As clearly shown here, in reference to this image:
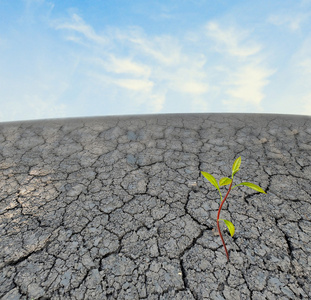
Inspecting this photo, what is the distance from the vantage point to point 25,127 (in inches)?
119

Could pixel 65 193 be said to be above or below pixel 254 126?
below

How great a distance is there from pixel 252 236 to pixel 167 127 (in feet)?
6.13

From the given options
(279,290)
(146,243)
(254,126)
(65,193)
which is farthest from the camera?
(254,126)

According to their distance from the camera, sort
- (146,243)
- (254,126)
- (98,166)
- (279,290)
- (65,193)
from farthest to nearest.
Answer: (254,126) → (98,166) → (65,193) → (146,243) → (279,290)

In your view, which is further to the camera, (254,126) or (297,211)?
(254,126)

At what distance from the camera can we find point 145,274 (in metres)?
1.10

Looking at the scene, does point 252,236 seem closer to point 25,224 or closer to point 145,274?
point 145,274

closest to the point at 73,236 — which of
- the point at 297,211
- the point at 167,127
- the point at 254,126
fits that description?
the point at 297,211

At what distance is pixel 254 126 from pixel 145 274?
2446 mm

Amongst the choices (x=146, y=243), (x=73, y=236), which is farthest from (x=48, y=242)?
(x=146, y=243)

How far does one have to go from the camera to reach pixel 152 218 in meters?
1.43

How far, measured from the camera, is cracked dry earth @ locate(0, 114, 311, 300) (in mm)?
1069

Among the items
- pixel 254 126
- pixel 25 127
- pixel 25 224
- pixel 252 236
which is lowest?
pixel 252 236

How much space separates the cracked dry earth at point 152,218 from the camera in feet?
3.51
